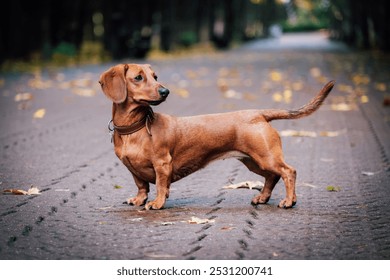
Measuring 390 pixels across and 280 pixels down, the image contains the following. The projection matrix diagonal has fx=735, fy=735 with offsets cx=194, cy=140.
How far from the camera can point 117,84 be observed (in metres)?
5.30

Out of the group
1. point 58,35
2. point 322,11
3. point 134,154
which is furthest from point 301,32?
point 134,154

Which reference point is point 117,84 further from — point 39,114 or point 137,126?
point 39,114

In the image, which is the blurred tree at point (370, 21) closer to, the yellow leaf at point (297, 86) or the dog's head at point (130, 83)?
the yellow leaf at point (297, 86)

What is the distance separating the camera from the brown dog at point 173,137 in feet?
17.4

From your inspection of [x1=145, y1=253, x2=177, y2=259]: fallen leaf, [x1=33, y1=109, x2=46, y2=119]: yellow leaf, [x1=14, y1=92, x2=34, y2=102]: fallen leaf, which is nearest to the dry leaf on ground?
[x1=33, y1=109, x2=46, y2=119]: yellow leaf

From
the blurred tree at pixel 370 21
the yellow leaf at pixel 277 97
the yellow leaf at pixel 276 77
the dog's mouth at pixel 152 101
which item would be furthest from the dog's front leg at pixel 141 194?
the blurred tree at pixel 370 21

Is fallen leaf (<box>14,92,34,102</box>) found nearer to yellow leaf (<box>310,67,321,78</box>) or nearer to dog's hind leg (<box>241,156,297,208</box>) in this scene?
yellow leaf (<box>310,67,321,78</box>)

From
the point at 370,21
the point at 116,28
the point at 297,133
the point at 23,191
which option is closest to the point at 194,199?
the point at 23,191

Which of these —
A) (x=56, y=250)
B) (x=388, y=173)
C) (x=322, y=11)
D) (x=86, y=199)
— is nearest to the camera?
(x=56, y=250)

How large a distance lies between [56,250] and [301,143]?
5.35 m

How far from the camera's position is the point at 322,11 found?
90.8 meters

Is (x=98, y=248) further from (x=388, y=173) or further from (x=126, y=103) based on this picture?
(x=388, y=173)

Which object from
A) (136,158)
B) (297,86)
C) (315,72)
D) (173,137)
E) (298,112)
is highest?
(298,112)

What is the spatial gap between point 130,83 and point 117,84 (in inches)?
3.7
